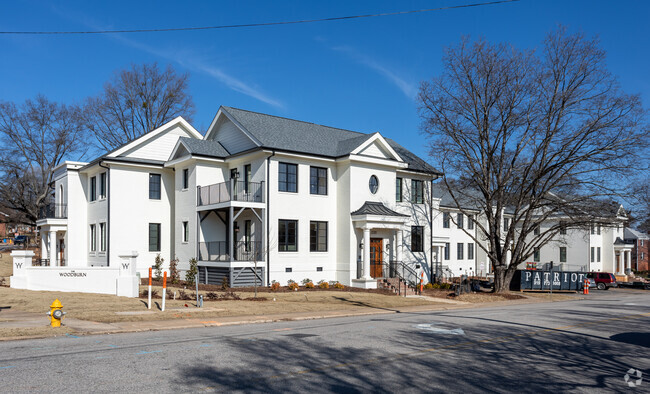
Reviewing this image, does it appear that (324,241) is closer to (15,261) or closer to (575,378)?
(15,261)

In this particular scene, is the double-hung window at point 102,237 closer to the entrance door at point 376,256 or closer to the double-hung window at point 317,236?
the double-hung window at point 317,236

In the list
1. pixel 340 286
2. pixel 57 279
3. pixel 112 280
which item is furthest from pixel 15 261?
pixel 340 286

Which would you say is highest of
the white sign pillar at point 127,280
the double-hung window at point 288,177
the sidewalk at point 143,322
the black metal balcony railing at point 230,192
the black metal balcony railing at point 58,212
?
the double-hung window at point 288,177

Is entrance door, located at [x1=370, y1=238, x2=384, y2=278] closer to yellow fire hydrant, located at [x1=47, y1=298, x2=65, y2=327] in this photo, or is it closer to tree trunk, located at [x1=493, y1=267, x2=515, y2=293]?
tree trunk, located at [x1=493, y1=267, x2=515, y2=293]

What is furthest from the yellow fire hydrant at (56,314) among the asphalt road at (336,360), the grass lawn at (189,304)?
the grass lawn at (189,304)

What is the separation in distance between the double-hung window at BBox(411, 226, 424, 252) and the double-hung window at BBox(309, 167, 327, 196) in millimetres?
7434

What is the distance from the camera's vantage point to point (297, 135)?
104ft

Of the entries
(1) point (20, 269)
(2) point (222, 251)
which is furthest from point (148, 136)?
(1) point (20, 269)

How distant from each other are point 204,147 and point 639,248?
82.8 meters

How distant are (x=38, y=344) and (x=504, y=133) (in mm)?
25718

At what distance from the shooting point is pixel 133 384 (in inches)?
318

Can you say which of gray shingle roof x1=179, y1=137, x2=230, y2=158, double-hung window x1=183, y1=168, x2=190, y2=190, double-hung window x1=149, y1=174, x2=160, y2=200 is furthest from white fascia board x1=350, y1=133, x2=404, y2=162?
double-hung window x1=149, y1=174, x2=160, y2=200

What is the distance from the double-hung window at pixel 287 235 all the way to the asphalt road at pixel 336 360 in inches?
504

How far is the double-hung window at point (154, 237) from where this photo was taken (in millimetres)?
32500
